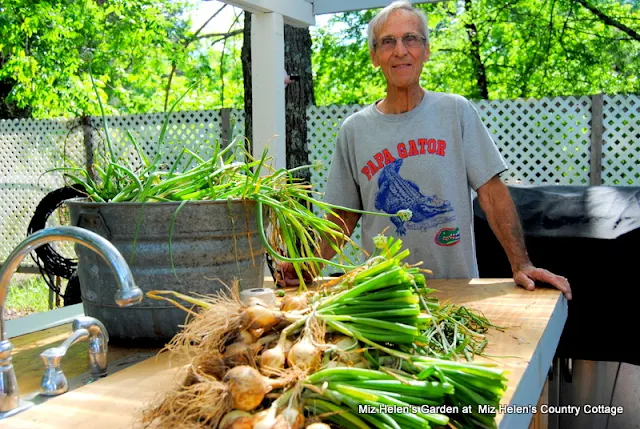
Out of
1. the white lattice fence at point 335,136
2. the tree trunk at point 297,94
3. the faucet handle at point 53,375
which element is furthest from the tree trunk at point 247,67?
the faucet handle at point 53,375

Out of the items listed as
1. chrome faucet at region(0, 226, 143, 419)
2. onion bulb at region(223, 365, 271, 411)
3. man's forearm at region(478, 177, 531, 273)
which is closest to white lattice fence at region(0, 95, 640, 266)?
man's forearm at region(478, 177, 531, 273)

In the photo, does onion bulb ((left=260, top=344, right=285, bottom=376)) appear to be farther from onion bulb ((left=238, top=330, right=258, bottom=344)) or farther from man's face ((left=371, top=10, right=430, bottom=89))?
man's face ((left=371, top=10, right=430, bottom=89))

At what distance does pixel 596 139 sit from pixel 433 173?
5.00 m

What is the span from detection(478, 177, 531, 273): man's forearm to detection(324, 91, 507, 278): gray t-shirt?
0.06m

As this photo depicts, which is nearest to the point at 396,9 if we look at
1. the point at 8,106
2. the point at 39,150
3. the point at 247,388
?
the point at 247,388

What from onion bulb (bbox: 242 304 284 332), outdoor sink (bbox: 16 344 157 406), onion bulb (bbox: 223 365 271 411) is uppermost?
onion bulb (bbox: 242 304 284 332)

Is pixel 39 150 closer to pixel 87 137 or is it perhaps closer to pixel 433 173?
pixel 87 137

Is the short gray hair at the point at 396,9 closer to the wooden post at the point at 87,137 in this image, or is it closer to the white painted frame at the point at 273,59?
the white painted frame at the point at 273,59

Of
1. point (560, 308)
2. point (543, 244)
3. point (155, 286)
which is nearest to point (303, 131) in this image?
point (543, 244)

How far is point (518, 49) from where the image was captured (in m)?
11.2

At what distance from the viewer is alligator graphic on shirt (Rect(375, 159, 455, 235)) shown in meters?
2.65

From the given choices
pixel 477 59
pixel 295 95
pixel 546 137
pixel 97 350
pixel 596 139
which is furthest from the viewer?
pixel 477 59

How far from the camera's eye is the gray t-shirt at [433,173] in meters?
2.62

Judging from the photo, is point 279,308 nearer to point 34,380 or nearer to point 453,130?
point 34,380
